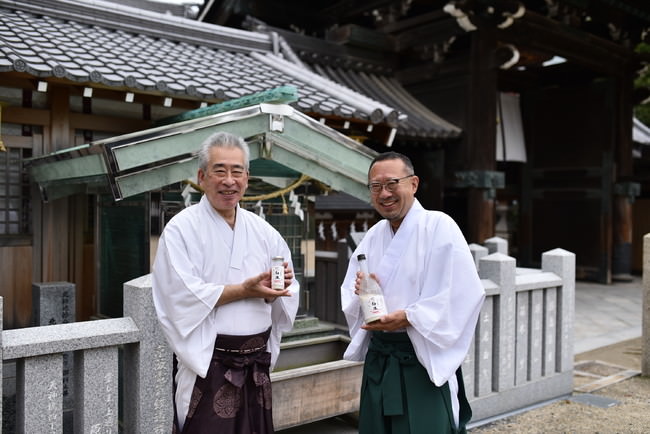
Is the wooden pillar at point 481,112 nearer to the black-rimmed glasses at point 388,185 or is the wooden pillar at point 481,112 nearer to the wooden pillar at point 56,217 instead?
the wooden pillar at point 56,217

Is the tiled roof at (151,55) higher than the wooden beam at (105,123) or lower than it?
higher

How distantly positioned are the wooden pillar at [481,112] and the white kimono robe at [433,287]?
298 inches

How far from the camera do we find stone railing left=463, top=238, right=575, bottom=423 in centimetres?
481

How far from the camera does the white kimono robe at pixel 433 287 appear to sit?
2.55 metres

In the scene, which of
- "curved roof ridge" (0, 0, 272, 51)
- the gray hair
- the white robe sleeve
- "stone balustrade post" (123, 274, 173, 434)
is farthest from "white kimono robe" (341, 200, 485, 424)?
"curved roof ridge" (0, 0, 272, 51)

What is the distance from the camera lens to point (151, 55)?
679 cm

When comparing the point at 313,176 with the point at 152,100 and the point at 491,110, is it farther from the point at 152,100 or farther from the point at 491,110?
the point at 491,110

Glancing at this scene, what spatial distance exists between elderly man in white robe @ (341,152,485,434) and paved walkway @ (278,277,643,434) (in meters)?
2.10

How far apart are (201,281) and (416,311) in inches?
39.5

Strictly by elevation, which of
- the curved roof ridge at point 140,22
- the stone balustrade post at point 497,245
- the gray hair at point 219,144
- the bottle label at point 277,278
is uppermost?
the curved roof ridge at point 140,22

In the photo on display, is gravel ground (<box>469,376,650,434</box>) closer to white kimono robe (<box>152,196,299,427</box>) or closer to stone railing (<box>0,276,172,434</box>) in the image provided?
stone railing (<box>0,276,172,434</box>)

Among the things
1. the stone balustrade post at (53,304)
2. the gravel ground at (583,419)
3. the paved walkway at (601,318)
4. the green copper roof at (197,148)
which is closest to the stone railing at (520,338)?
the gravel ground at (583,419)

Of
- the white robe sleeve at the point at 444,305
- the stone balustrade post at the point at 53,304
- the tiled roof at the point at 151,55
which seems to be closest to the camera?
the white robe sleeve at the point at 444,305

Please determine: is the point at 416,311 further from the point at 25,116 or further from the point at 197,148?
the point at 25,116
